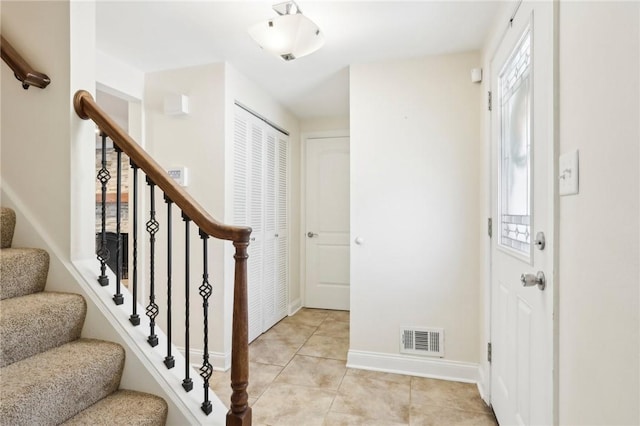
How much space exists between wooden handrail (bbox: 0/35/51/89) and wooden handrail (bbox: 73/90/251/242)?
16 centimetres

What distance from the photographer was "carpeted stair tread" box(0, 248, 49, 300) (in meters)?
1.37

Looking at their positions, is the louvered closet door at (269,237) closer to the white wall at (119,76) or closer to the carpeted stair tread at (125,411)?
the white wall at (119,76)

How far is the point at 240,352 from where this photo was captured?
1357 millimetres

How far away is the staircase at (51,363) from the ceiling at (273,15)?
56.0 inches

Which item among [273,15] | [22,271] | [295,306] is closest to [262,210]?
[295,306]

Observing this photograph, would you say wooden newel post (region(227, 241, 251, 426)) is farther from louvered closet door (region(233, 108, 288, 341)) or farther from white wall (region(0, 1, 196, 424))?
louvered closet door (region(233, 108, 288, 341))

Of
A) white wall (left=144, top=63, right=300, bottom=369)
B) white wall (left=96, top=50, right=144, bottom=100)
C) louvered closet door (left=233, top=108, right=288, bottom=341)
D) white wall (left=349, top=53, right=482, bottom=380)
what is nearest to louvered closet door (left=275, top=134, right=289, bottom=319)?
louvered closet door (left=233, top=108, right=288, bottom=341)

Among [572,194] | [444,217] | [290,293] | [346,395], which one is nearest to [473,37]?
[444,217]

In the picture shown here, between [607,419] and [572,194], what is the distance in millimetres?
577

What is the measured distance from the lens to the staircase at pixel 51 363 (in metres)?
1.07

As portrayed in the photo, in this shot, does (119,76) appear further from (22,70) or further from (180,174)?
(22,70)

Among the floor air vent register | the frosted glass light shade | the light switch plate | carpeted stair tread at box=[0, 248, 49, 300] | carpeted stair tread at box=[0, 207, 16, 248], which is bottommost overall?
the floor air vent register

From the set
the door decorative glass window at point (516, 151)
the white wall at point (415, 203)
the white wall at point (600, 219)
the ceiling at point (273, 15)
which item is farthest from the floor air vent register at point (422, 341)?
the ceiling at point (273, 15)

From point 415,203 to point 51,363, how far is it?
223cm
